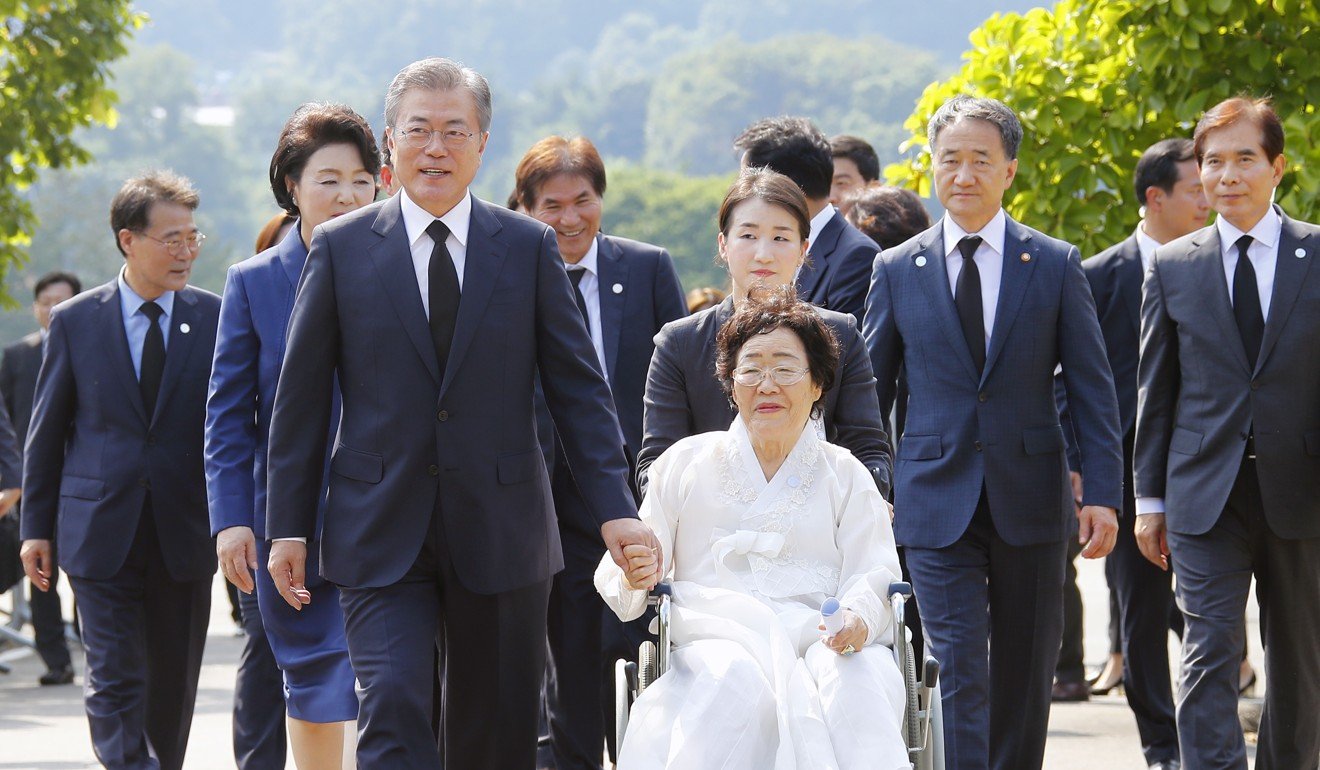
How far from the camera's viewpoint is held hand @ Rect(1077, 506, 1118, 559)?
6.38 metres

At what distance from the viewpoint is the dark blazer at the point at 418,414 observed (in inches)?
205

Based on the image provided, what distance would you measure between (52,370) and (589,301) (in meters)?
2.11

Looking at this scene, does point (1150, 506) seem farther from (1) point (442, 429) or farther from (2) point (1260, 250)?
(1) point (442, 429)

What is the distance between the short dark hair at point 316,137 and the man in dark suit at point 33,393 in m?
5.89

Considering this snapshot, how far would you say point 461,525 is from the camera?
5246mm

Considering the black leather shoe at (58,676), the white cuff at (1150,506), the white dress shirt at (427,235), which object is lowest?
the black leather shoe at (58,676)

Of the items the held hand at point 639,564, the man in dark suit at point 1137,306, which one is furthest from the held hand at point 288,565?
the man in dark suit at point 1137,306

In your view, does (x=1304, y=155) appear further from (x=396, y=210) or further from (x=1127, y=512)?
(x=396, y=210)

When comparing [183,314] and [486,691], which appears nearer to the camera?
[486,691]

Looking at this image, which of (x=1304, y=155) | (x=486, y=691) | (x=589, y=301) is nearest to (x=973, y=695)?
(x=486, y=691)

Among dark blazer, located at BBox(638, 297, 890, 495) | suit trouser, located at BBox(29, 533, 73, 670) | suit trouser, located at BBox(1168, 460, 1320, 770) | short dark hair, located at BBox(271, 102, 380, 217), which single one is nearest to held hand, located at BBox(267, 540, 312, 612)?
dark blazer, located at BBox(638, 297, 890, 495)

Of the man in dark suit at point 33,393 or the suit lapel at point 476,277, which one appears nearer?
the suit lapel at point 476,277

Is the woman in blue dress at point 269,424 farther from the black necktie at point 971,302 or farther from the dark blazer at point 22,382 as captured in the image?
the dark blazer at point 22,382

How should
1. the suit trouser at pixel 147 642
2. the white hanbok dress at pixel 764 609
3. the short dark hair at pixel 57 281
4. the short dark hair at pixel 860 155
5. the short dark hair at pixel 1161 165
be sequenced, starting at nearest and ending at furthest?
the white hanbok dress at pixel 764 609 → the suit trouser at pixel 147 642 → the short dark hair at pixel 1161 165 → the short dark hair at pixel 860 155 → the short dark hair at pixel 57 281
